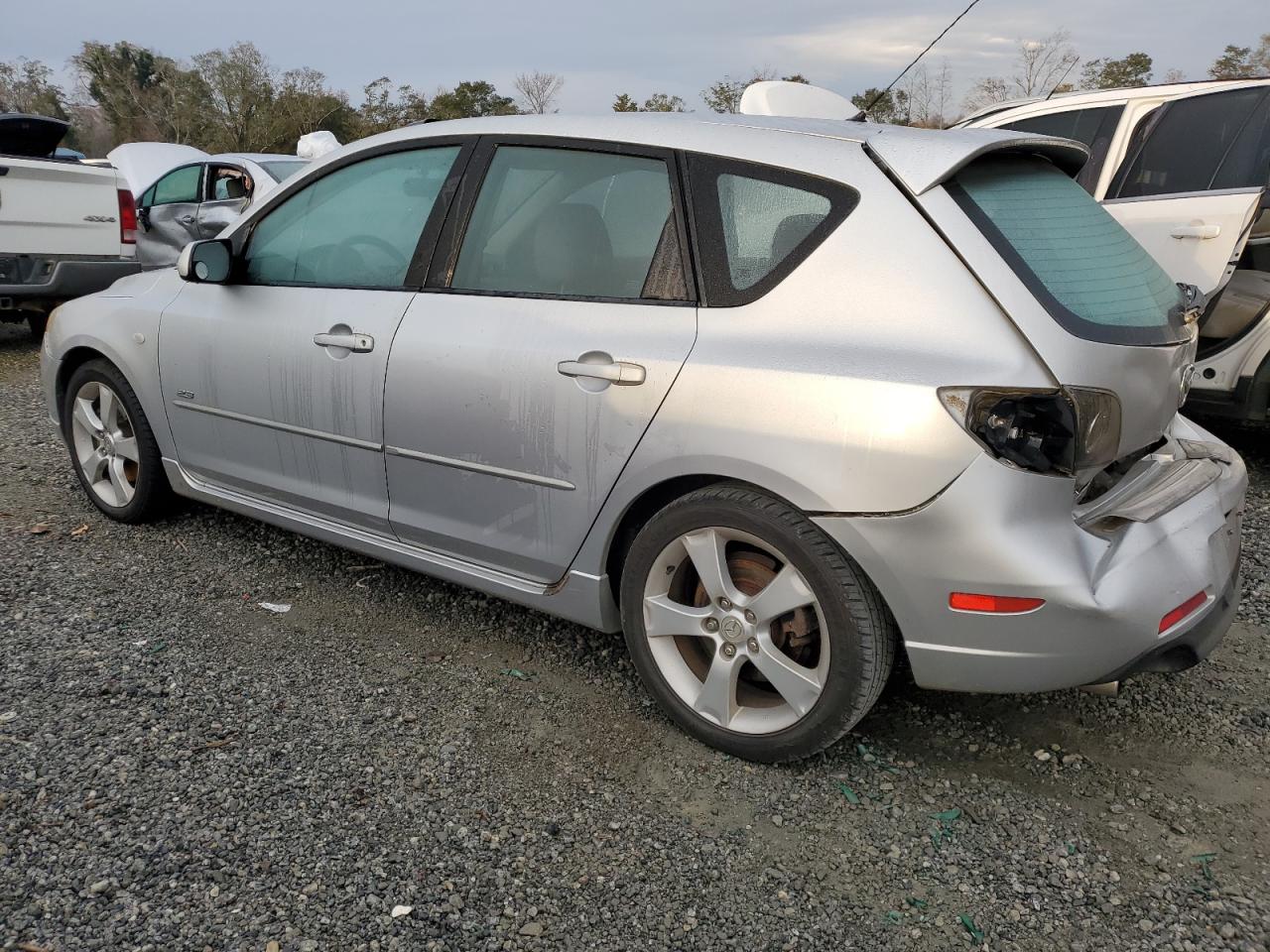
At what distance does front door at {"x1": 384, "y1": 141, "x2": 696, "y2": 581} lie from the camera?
8.98ft

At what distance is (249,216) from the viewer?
3.75 meters

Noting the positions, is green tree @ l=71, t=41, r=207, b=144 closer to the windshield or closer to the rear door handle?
the windshield

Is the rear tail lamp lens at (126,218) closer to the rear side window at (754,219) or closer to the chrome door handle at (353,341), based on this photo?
the chrome door handle at (353,341)

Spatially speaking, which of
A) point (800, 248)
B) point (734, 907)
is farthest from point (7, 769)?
point (800, 248)

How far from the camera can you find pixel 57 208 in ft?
26.6

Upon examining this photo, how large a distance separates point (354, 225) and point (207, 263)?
23.3 inches

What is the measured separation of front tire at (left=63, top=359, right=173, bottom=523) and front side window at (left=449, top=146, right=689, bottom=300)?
1836mm

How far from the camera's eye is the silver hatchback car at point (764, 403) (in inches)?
90.7

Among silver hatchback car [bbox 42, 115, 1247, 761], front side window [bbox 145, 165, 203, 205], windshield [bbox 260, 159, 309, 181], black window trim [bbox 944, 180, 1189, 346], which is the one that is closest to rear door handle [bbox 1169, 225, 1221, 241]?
silver hatchback car [bbox 42, 115, 1247, 761]

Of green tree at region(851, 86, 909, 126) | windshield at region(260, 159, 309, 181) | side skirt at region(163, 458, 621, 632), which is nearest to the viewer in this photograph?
side skirt at region(163, 458, 621, 632)

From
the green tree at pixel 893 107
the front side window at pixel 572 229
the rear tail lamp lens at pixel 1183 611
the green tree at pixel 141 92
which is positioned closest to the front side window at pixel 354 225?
the front side window at pixel 572 229

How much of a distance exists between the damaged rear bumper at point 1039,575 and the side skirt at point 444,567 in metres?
0.82

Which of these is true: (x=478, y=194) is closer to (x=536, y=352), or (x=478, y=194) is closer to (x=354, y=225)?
(x=354, y=225)

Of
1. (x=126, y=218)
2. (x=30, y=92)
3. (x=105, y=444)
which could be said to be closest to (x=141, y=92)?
(x=30, y=92)
